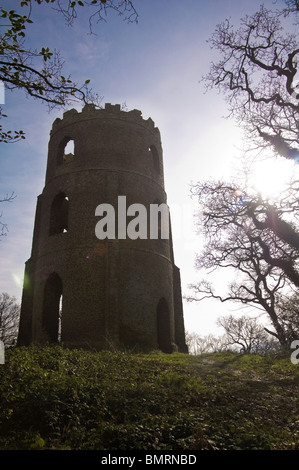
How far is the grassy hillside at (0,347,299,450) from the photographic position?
4.49 m

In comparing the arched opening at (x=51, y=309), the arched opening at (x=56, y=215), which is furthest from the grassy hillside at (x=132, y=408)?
the arched opening at (x=56, y=215)

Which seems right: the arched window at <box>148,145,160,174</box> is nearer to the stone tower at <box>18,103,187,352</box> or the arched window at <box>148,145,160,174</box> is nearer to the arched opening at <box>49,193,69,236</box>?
the stone tower at <box>18,103,187,352</box>

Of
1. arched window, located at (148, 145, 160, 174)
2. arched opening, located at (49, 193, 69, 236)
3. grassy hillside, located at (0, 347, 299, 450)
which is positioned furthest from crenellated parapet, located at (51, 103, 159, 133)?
grassy hillside, located at (0, 347, 299, 450)

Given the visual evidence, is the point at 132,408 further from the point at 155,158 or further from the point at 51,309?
the point at 155,158

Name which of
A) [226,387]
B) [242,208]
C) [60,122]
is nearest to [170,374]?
[226,387]

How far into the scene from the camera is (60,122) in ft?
56.0

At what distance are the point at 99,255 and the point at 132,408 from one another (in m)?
8.73

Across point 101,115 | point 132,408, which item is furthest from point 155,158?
point 132,408

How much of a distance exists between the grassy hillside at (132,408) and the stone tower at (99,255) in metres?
4.82

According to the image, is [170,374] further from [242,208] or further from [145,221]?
[145,221]

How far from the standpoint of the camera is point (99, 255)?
13844 millimetres

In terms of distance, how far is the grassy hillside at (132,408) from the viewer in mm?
4488

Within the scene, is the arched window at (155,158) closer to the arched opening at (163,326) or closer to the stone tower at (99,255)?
the stone tower at (99,255)

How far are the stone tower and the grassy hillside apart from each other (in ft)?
15.8
